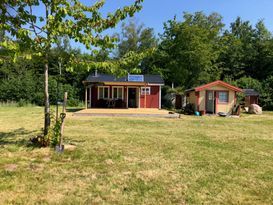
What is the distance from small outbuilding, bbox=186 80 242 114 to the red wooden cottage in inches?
152

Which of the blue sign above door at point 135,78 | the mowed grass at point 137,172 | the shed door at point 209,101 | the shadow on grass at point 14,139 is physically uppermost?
the blue sign above door at point 135,78

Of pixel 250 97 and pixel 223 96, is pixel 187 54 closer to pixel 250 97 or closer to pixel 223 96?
pixel 250 97

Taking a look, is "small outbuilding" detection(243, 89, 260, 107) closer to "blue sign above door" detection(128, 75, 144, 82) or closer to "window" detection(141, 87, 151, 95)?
"window" detection(141, 87, 151, 95)

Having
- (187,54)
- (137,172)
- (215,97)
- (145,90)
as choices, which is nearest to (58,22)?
(137,172)

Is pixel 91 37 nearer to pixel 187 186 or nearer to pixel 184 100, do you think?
pixel 187 186

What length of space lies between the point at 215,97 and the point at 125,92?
22.0 feet

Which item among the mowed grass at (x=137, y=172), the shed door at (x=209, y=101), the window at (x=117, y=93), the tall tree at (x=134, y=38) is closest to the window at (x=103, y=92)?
the window at (x=117, y=93)

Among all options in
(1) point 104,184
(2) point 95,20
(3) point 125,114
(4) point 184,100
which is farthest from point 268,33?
(1) point 104,184

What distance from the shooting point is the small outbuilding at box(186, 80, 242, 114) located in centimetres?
1806

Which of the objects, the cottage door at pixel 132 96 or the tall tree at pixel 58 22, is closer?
the tall tree at pixel 58 22

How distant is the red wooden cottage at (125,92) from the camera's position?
20359 millimetres

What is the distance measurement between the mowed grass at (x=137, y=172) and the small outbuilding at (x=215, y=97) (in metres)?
10.5

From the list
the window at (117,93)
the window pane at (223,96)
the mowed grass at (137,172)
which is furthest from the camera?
the window at (117,93)

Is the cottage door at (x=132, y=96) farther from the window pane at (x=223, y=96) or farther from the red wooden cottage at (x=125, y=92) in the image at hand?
the window pane at (x=223, y=96)
